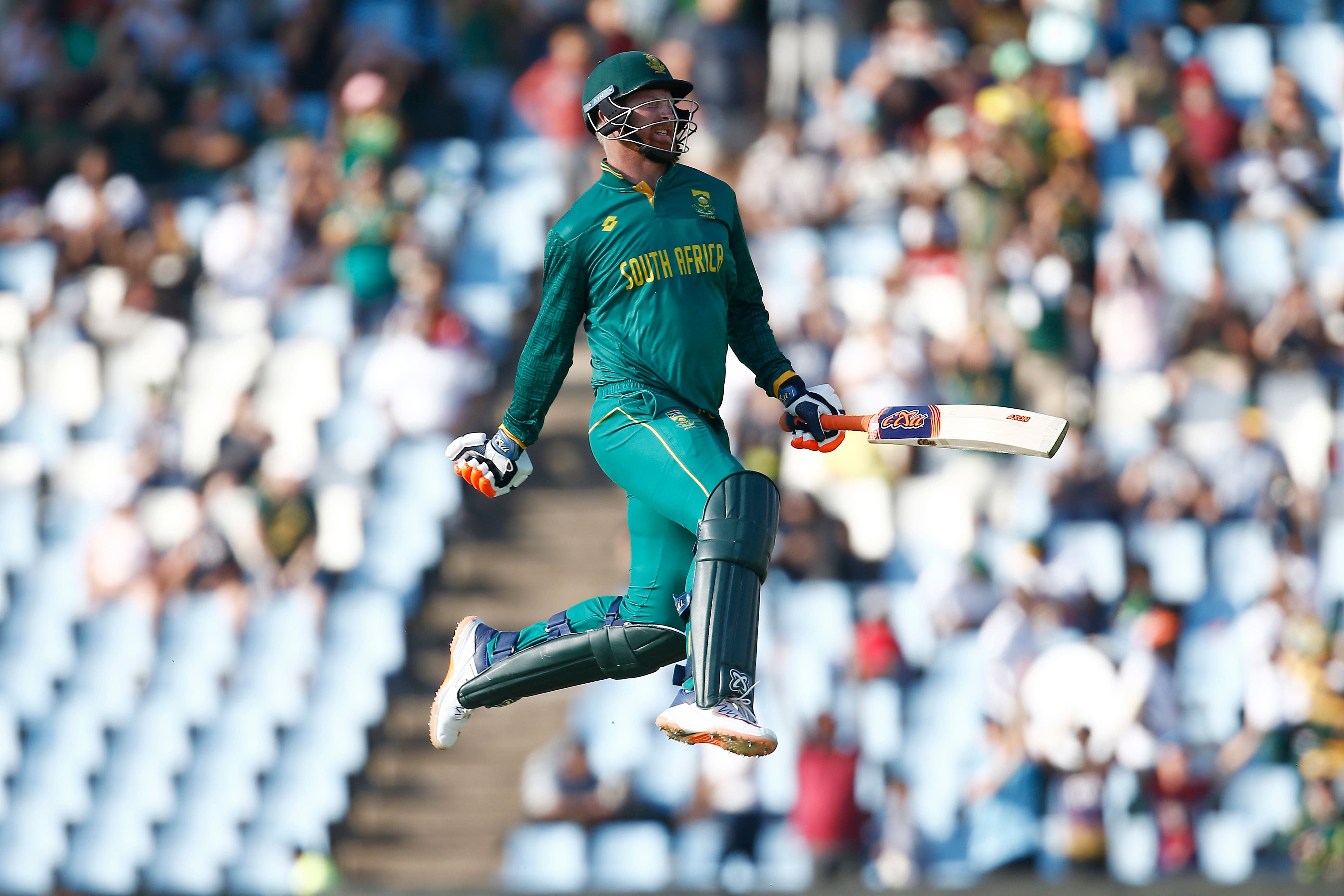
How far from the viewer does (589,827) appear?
31.1ft

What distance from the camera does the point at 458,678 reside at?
533 cm

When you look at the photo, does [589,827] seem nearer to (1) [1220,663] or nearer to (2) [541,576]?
(2) [541,576]

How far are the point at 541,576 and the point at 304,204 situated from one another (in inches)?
138

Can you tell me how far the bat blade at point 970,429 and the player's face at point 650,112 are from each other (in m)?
1.01

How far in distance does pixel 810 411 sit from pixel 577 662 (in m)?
1.05

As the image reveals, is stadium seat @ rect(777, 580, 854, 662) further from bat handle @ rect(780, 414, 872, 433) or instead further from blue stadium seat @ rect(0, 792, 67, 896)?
blue stadium seat @ rect(0, 792, 67, 896)

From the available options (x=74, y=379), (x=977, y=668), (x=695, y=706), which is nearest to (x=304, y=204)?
(x=74, y=379)

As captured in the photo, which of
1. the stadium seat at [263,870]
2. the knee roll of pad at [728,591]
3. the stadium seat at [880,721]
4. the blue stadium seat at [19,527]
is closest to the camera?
the knee roll of pad at [728,591]

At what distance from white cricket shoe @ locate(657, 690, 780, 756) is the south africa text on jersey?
4.09 ft

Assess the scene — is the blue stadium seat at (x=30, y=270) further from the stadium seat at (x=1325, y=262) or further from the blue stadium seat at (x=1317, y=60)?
the blue stadium seat at (x=1317, y=60)

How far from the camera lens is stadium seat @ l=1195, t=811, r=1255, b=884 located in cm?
905

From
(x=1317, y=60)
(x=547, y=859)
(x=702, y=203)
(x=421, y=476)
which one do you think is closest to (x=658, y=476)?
(x=702, y=203)

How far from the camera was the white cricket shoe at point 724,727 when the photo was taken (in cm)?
421

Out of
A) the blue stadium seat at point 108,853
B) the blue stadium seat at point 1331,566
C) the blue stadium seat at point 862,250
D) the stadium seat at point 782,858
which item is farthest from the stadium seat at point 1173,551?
the blue stadium seat at point 108,853
